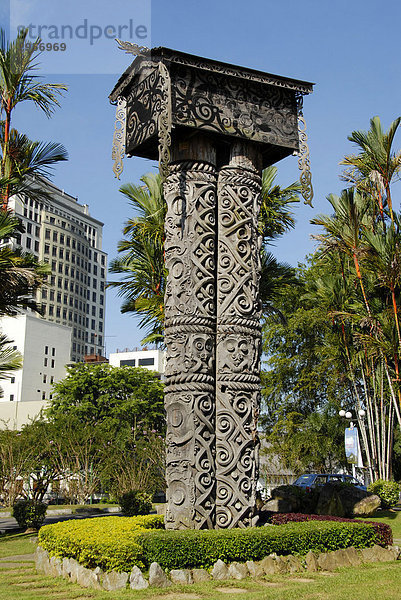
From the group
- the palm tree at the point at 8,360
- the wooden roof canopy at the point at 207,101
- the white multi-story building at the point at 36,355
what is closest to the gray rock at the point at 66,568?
the palm tree at the point at 8,360

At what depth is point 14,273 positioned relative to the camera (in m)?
12.9

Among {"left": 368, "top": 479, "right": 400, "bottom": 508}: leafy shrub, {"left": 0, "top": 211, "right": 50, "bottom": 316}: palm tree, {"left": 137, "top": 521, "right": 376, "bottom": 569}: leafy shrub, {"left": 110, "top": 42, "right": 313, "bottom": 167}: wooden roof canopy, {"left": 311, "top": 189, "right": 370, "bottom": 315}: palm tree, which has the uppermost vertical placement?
{"left": 311, "top": 189, "right": 370, "bottom": 315}: palm tree

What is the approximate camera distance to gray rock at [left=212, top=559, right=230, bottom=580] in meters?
7.57

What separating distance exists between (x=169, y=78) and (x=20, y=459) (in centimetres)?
1573

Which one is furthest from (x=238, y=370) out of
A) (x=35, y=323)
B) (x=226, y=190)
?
(x=35, y=323)

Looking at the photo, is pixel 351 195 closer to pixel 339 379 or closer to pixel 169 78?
pixel 169 78

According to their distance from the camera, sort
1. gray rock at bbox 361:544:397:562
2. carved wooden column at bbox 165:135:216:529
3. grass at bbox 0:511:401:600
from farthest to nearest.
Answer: carved wooden column at bbox 165:135:216:529 → gray rock at bbox 361:544:397:562 → grass at bbox 0:511:401:600

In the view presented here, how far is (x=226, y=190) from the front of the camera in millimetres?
10320

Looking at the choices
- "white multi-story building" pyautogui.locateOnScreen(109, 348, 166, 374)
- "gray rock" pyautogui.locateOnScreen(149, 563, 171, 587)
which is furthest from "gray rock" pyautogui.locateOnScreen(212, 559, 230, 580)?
"white multi-story building" pyautogui.locateOnScreen(109, 348, 166, 374)

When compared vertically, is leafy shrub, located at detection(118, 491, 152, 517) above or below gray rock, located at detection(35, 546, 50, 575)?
above

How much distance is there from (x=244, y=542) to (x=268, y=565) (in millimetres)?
389

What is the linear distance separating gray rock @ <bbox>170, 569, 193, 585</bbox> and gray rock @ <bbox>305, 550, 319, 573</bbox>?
1635 millimetres

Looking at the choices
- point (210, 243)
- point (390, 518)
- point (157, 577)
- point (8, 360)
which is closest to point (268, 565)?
point (157, 577)

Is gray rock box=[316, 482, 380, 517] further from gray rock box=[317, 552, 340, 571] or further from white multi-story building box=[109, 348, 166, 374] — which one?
white multi-story building box=[109, 348, 166, 374]
